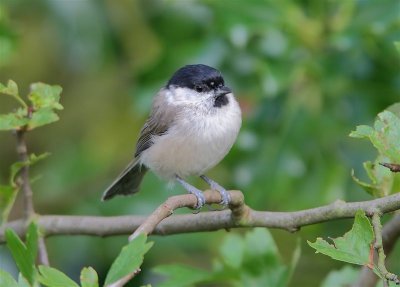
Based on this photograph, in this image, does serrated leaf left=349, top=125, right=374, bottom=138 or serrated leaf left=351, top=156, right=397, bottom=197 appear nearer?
serrated leaf left=349, top=125, right=374, bottom=138

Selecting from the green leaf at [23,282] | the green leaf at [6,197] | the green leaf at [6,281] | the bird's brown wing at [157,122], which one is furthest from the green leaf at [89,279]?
the bird's brown wing at [157,122]

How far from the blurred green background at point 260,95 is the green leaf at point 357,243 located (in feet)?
5.15

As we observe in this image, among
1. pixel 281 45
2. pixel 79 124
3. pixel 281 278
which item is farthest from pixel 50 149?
pixel 281 278

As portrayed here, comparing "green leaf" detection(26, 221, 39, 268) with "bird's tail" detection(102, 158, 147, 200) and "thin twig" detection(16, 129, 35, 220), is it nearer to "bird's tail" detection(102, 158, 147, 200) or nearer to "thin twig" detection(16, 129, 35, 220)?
"thin twig" detection(16, 129, 35, 220)

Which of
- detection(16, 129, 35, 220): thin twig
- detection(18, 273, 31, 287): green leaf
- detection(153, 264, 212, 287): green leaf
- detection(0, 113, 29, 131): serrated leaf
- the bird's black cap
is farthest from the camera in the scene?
the bird's black cap

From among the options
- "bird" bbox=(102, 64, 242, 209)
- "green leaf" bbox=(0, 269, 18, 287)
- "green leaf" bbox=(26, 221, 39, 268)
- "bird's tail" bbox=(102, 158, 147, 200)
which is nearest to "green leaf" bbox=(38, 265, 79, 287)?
"green leaf" bbox=(0, 269, 18, 287)

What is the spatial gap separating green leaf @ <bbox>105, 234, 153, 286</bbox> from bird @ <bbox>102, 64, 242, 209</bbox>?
4.09ft

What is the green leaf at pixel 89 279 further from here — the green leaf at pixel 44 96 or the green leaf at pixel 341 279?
the green leaf at pixel 341 279

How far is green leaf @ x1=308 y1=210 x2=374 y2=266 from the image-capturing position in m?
1.68

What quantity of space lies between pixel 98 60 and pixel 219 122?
147cm

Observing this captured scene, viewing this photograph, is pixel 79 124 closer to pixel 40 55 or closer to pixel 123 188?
pixel 40 55

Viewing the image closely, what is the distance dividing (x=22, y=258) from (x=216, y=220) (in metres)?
0.65

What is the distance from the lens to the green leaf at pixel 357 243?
5.52ft

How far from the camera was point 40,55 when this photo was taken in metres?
4.60
